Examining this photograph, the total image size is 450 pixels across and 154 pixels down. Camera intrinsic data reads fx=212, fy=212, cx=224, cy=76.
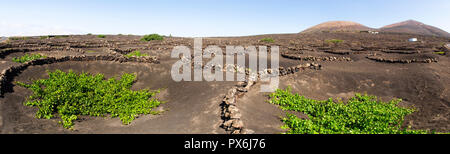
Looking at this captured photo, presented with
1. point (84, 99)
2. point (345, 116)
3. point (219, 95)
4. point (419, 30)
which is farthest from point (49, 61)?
point (419, 30)

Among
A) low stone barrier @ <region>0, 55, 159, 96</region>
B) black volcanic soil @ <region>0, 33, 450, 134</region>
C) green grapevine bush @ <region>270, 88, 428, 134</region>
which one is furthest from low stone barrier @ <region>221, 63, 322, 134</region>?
low stone barrier @ <region>0, 55, 159, 96</region>

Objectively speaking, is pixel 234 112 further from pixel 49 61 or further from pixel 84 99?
pixel 49 61

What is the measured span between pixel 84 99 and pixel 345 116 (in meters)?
13.3

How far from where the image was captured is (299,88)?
1415 centimetres

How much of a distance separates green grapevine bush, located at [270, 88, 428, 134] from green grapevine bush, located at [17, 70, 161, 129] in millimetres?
6966

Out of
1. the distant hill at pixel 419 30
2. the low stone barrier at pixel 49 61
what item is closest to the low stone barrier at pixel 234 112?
the low stone barrier at pixel 49 61

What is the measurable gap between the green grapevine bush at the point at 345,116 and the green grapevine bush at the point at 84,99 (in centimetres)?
697

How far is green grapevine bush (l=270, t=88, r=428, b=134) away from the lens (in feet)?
27.4

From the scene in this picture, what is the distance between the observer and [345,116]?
998 centimetres

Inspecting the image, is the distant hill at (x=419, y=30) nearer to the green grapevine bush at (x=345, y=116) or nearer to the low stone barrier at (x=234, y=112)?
the green grapevine bush at (x=345, y=116)

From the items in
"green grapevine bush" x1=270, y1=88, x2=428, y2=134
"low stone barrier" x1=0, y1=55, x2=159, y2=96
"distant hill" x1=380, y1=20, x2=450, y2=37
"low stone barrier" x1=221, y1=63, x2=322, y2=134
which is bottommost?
"green grapevine bush" x1=270, y1=88, x2=428, y2=134

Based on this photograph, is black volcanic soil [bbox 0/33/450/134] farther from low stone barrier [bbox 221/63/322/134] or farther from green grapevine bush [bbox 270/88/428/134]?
green grapevine bush [bbox 270/88/428/134]
